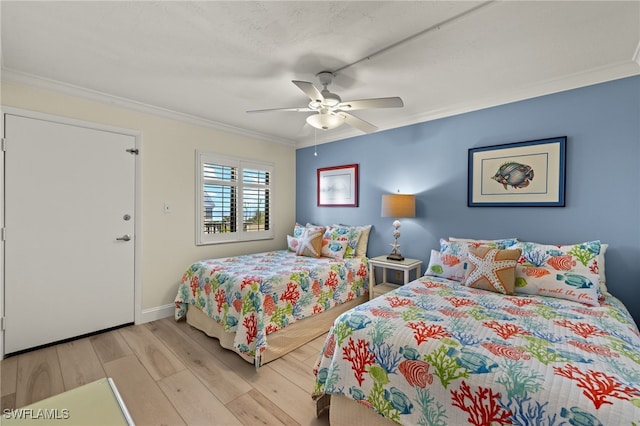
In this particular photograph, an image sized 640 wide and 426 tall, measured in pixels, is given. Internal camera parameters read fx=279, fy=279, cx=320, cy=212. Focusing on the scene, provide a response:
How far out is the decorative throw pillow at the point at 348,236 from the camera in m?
3.59

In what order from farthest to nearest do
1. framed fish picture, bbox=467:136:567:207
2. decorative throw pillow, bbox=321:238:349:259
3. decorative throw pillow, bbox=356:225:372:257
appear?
1. decorative throw pillow, bbox=356:225:372:257
2. decorative throw pillow, bbox=321:238:349:259
3. framed fish picture, bbox=467:136:567:207

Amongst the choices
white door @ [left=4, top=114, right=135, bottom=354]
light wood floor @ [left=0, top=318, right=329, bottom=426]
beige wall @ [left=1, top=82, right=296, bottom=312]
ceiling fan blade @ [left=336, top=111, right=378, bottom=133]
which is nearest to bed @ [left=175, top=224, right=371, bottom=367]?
light wood floor @ [left=0, top=318, right=329, bottom=426]

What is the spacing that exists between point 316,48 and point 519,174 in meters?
2.18

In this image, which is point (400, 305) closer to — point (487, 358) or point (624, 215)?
point (487, 358)

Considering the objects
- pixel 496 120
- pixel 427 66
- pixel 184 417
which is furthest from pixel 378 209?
pixel 184 417

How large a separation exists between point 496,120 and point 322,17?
82.4 inches

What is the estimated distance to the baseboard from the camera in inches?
122

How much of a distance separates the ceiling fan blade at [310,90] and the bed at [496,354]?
1541 mm

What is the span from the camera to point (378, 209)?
146 inches

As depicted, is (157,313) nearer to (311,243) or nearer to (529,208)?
(311,243)

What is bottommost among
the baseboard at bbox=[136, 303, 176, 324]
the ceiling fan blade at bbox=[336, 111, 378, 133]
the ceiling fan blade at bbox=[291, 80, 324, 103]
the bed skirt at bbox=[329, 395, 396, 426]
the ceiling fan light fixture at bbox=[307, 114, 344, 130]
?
the baseboard at bbox=[136, 303, 176, 324]

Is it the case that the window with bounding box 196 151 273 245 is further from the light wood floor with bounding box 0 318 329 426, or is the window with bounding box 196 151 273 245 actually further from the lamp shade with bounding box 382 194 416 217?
the lamp shade with bounding box 382 194 416 217

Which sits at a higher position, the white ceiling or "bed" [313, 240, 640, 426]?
the white ceiling

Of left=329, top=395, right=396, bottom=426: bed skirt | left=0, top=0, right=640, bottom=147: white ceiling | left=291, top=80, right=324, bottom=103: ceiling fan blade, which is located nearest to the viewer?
left=329, top=395, right=396, bottom=426: bed skirt
